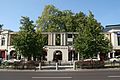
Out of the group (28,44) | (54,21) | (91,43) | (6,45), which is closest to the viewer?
(91,43)

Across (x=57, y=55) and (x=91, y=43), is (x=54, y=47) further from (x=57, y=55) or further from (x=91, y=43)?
(x=91, y=43)

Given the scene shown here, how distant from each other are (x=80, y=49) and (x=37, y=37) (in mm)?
7348

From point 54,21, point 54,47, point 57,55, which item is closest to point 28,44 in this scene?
point 54,47

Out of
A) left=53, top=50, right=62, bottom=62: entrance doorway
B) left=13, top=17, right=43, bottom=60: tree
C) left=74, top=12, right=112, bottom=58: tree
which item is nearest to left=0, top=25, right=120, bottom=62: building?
left=53, top=50, right=62, bottom=62: entrance doorway

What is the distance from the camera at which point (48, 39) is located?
57.4 metres

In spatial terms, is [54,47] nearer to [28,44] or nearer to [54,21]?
[54,21]
